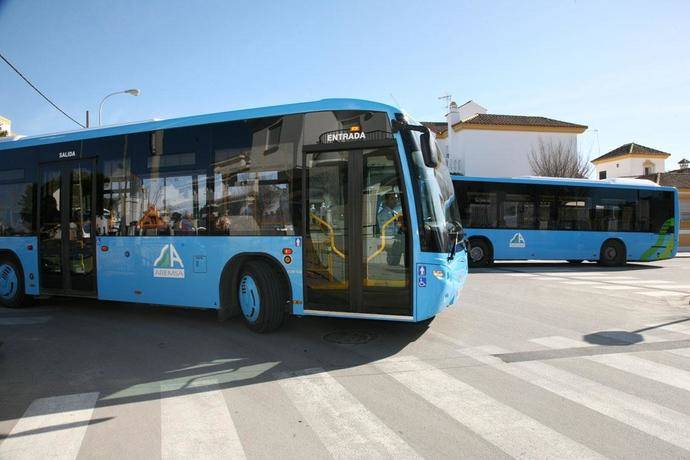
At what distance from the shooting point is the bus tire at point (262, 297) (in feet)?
21.9

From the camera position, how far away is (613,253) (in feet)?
59.1

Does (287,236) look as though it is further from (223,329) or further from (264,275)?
(223,329)

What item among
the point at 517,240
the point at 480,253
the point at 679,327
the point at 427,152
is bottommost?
the point at 679,327

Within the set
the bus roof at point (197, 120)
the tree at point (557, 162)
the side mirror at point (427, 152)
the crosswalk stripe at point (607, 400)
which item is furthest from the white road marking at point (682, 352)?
the tree at point (557, 162)

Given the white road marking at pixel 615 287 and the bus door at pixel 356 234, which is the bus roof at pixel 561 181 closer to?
the white road marking at pixel 615 287

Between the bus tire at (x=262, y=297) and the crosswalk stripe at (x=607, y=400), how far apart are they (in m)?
2.72

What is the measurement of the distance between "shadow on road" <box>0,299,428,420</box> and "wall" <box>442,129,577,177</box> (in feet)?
126

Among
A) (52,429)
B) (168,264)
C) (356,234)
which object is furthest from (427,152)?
(52,429)

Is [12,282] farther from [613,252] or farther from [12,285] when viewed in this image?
[613,252]

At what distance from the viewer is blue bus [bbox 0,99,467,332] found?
6.26 m

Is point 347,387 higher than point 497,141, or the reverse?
point 497,141

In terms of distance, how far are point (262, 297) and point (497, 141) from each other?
41310 millimetres

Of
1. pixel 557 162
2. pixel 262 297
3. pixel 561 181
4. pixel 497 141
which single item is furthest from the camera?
pixel 497 141

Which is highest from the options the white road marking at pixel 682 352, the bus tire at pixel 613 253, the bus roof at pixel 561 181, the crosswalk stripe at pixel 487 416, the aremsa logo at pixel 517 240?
the bus roof at pixel 561 181
